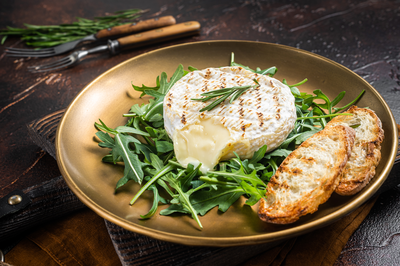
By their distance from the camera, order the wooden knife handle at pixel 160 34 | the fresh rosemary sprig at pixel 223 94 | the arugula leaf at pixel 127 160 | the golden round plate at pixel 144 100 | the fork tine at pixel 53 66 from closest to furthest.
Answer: the golden round plate at pixel 144 100 → the arugula leaf at pixel 127 160 → the fresh rosemary sprig at pixel 223 94 → the fork tine at pixel 53 66 → the wooden knife handle at pixel 160 34

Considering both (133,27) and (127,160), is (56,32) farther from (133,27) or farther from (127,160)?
(127,160)

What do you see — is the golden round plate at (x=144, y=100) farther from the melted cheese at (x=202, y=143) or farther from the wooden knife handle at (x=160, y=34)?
the wooden knife handle at (x=160, y=34)

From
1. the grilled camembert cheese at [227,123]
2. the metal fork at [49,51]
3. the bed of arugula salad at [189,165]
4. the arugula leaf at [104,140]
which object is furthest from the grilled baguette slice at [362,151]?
the metal fork at [49,51]

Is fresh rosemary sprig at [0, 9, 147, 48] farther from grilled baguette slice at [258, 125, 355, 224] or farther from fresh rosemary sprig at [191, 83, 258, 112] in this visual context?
grilled baguette slice at [258, 125, 355, 224]

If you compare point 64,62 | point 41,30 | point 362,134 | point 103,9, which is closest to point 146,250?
point 362,134

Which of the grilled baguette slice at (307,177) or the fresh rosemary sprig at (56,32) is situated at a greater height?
the fresh rosemary sprig at (56,32)

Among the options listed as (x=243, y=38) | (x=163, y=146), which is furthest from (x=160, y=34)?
(x=163, y=146)
